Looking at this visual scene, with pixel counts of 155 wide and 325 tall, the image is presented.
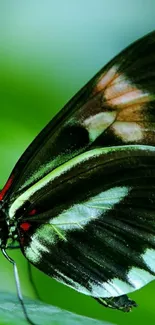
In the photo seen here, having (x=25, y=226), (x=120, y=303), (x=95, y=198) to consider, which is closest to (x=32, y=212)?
(x=25, y=226)

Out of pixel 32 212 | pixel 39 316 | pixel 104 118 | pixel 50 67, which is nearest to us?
pixel 39 316

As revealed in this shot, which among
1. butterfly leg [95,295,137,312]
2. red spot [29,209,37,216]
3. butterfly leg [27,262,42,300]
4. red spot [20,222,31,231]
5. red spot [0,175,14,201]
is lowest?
butterfly leg [95,295,137,312]

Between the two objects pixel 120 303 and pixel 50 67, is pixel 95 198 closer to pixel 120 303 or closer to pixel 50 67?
pixel 120 303

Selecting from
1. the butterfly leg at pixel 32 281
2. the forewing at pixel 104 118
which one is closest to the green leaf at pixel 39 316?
the butterfly leg at pixel 32 281

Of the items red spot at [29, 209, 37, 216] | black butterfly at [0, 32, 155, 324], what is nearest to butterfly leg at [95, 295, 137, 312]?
black butterfly at [0, 32, 155, 324]

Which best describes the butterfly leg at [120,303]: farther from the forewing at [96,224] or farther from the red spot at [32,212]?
the red spot at [32,212]

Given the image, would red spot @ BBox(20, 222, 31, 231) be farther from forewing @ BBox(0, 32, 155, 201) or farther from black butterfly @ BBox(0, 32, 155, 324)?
forewing @ BBox(0, 32, 155, 201)
